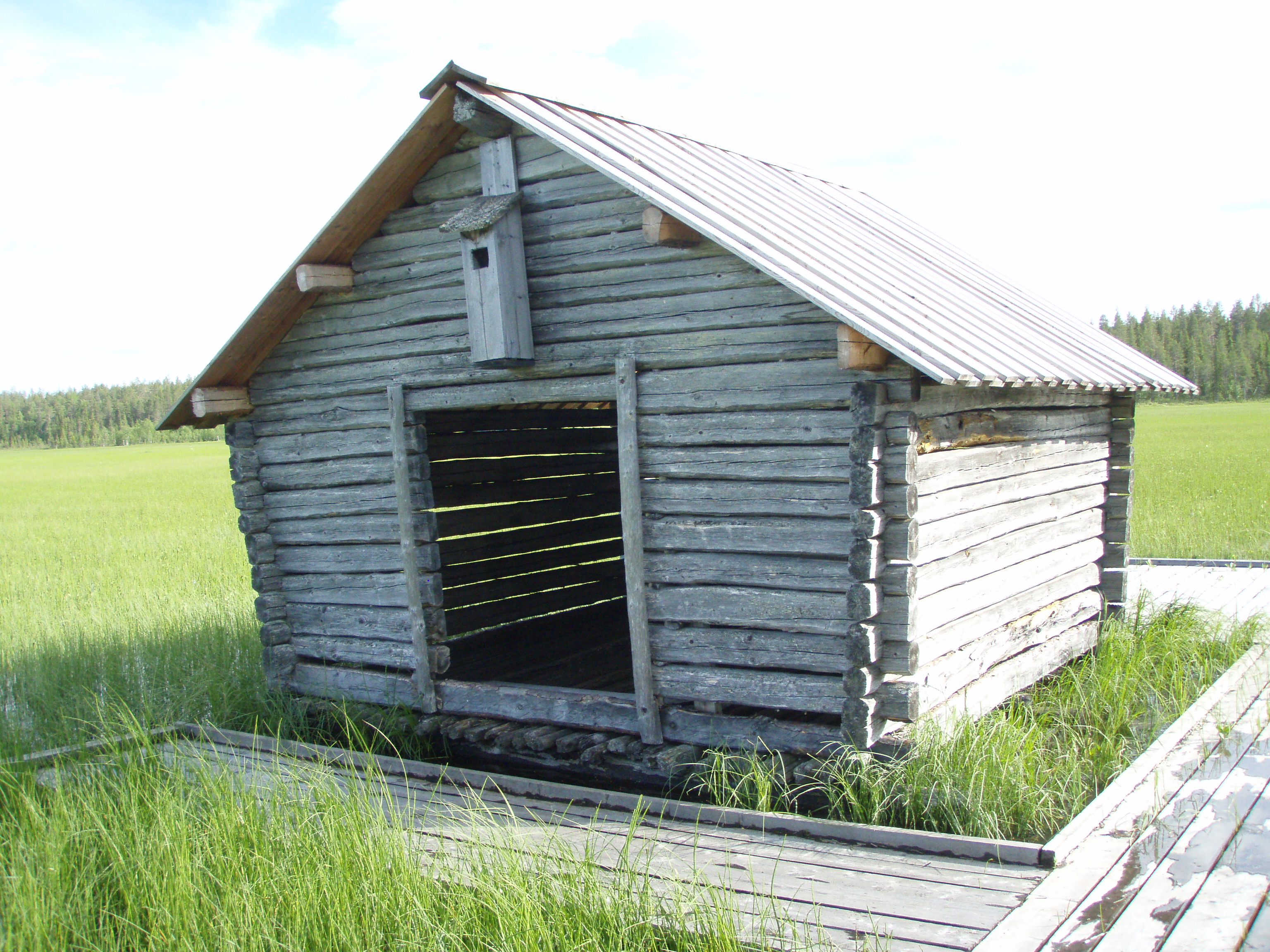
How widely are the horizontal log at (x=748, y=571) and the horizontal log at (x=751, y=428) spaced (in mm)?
657

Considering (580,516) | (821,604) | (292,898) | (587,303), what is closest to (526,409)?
(580,516)

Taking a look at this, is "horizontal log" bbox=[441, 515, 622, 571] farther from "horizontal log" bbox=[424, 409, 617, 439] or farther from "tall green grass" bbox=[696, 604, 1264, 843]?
"tall green grass" bbox=[696, 604, 1264, 843]

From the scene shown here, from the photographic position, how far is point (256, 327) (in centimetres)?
752

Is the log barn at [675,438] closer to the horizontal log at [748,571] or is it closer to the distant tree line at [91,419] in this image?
the horizontal log at [748,571]

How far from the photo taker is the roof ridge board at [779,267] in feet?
16.2

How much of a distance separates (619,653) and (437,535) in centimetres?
218

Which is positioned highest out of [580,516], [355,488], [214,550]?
[355,488]

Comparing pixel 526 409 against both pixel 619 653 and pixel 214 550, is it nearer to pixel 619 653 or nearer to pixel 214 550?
pixel 619 653

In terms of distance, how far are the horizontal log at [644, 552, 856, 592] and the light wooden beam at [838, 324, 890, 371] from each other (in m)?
1.10

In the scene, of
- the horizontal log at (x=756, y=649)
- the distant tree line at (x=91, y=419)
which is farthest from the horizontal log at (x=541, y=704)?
the distant tree line at (x=91, y=419)

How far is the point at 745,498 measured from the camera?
587cm

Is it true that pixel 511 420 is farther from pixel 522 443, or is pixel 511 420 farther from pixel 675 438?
pixel 675 438

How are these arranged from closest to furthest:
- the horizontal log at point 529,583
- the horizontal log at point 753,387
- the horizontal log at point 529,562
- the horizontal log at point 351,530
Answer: the horizontal log at point 753,387, the horizontal log at point 351,530, the horizontal log at point 529,583, the horizontal log at point 529,562

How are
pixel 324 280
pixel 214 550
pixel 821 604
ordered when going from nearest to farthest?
pixel 821 604, pixel 324 280, pixel 214 550
